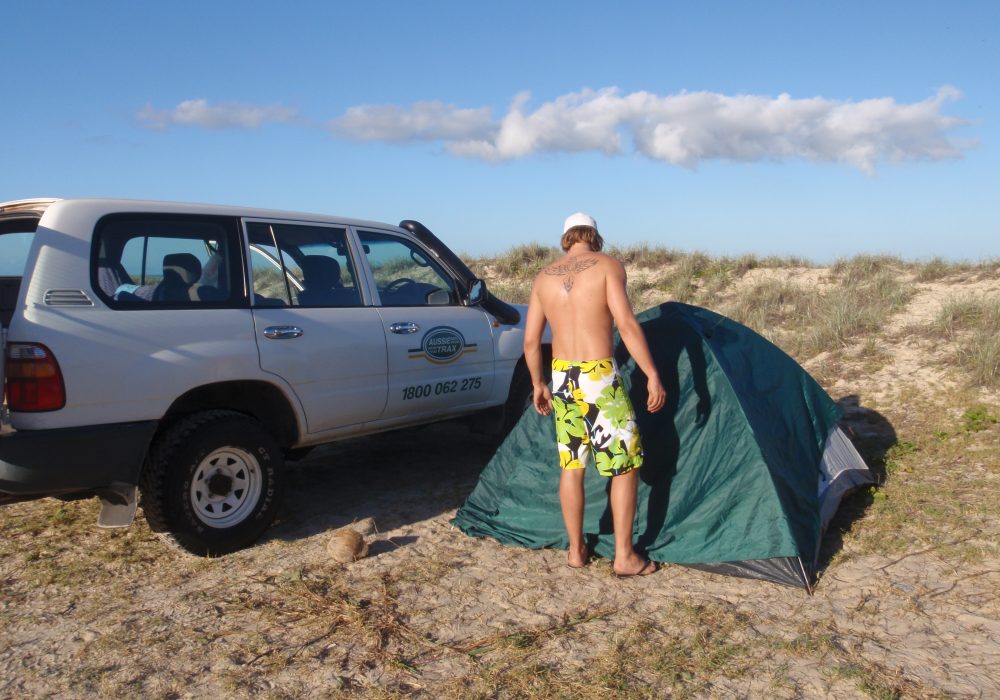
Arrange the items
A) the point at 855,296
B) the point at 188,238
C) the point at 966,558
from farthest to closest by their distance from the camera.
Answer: the point at 855,296 < the point at 188,238 < the point at 966,558

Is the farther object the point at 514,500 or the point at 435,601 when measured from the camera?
the point at 514,500

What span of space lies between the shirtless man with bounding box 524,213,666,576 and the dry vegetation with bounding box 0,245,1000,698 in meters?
0.42

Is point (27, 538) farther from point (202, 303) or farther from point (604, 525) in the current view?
point (604, 525)

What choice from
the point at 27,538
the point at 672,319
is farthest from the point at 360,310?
the point at 27,538

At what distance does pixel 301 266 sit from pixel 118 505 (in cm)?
179

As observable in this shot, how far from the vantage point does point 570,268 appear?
450 cm

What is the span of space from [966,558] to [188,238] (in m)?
4.73

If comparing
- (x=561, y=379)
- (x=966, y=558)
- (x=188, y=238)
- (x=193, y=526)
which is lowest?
(x=966, y=558)

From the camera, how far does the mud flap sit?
4469mm

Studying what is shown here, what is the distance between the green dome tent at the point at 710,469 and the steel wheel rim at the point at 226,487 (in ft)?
4.25

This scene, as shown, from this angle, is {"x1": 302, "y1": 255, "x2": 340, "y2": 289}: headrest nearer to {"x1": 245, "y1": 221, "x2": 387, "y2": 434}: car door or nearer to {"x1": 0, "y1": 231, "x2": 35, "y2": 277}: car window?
{"x1": 245, "y1": 221, "x2": 387, "y2": 434}: car door

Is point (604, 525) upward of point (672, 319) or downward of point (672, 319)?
downward

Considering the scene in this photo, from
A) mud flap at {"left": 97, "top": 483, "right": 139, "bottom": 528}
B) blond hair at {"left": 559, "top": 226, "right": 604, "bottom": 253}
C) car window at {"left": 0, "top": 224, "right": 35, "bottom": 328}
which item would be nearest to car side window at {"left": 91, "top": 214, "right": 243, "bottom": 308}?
car window at {"left": 0, "top": 224, "right": 35, "bottom": 328}

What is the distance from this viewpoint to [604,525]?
5023 millimetres
